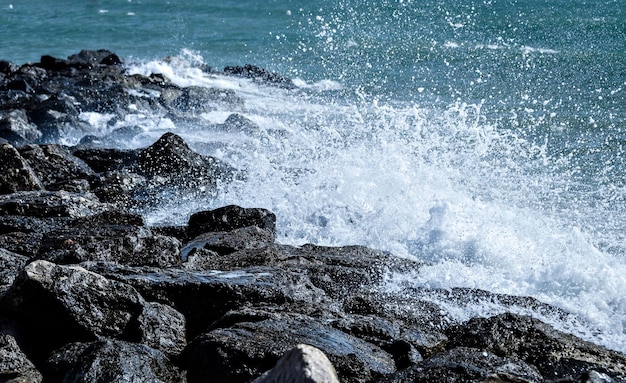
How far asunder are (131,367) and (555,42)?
1730cm

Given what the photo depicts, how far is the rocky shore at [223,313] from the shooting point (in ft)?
11.9

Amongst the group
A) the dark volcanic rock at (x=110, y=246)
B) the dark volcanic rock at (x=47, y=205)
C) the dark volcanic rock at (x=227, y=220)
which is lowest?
the dark volcanic rock at (x=227, y=220)

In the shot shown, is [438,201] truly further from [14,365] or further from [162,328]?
[14,365]

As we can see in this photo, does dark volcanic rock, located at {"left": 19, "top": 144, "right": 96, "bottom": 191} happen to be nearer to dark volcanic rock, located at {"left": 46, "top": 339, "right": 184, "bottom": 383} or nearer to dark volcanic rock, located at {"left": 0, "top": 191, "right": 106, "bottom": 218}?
dark volcanic rock, located at {"left": 0, "top": 191, "right": 106, "bottom": 218}

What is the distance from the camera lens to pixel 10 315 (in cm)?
394

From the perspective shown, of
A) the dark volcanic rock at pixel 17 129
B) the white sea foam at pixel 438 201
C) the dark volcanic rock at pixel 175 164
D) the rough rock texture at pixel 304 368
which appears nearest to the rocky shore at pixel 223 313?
the rough rock texture at pixel 304 368

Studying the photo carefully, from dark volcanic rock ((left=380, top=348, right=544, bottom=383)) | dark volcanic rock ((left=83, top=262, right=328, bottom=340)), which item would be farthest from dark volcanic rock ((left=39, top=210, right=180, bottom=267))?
dark volcanic rock ((left=380, top=348, right=544, bottom=383))

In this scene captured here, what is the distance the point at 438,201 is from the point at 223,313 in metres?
4.09

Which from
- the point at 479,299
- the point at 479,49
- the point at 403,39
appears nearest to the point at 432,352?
the point at 479,299

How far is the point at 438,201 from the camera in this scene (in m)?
8.12

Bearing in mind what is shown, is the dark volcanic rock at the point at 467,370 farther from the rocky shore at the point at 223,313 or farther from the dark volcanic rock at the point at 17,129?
the dark volcanic rock at the point at 17,129

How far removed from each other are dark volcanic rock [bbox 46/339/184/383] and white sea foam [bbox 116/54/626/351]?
2187 mm

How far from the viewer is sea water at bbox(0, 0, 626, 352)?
23.4 feet

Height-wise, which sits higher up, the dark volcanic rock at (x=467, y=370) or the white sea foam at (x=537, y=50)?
the dark volcanic rock at (x=467, y=370)
